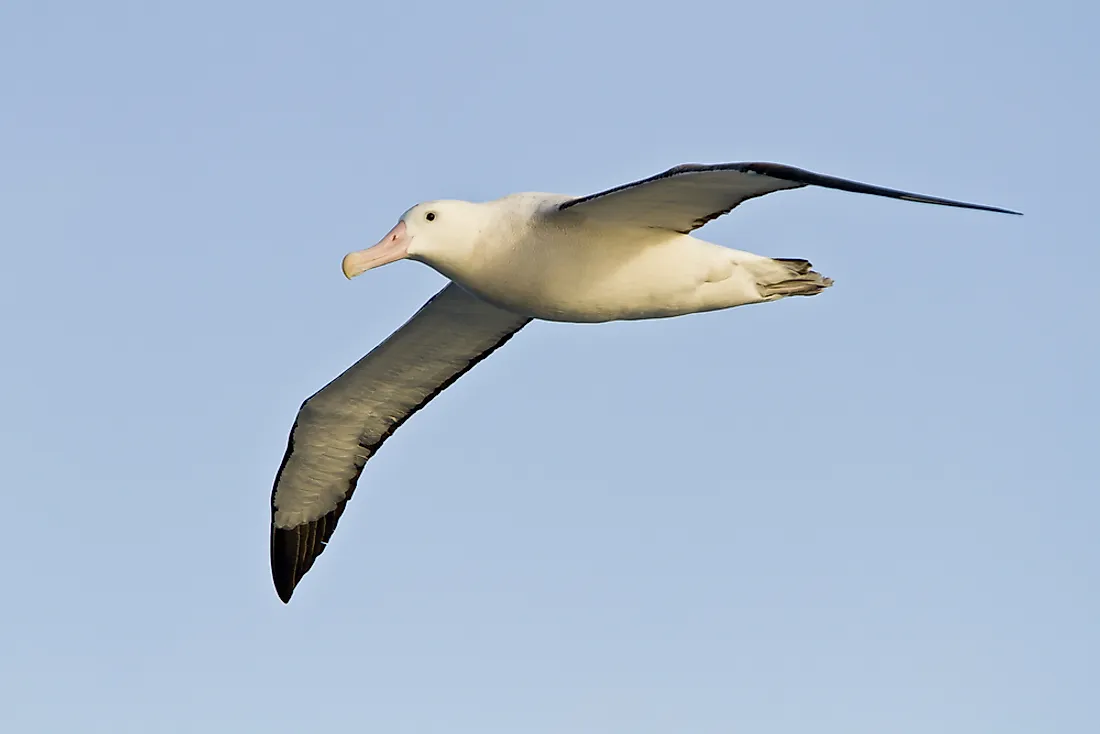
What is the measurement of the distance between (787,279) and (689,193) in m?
1.20

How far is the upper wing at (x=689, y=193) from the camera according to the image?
29.0 ft

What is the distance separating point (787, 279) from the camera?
34.7 feet

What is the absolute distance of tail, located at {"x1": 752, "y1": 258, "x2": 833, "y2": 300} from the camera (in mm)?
10516

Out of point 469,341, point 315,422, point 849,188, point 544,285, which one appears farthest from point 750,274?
point 315,422

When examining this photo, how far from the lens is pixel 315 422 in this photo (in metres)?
13.4

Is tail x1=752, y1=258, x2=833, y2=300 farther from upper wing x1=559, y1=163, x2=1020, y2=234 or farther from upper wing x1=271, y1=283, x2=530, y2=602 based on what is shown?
upper wing x1=271, y1=283, x2=530, y2=602

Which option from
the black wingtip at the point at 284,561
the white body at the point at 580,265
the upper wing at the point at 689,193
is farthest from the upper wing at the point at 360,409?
the upper wing at the point at 689,193

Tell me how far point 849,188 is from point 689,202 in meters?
1.85

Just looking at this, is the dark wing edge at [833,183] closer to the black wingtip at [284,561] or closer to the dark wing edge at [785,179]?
the dark wing edge at [785,179]

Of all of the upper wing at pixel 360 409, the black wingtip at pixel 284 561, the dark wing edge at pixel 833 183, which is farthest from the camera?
the black wingtip at pixel 284 561

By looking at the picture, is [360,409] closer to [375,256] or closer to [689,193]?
[375,256]

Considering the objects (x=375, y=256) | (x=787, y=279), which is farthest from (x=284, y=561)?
(x=787, y=279)

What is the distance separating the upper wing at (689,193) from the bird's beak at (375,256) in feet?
3.66

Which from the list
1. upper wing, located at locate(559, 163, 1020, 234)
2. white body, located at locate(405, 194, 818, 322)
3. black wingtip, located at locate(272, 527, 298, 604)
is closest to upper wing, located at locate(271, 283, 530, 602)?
black wingtip, located at locate(272, 527, 298, 604)
